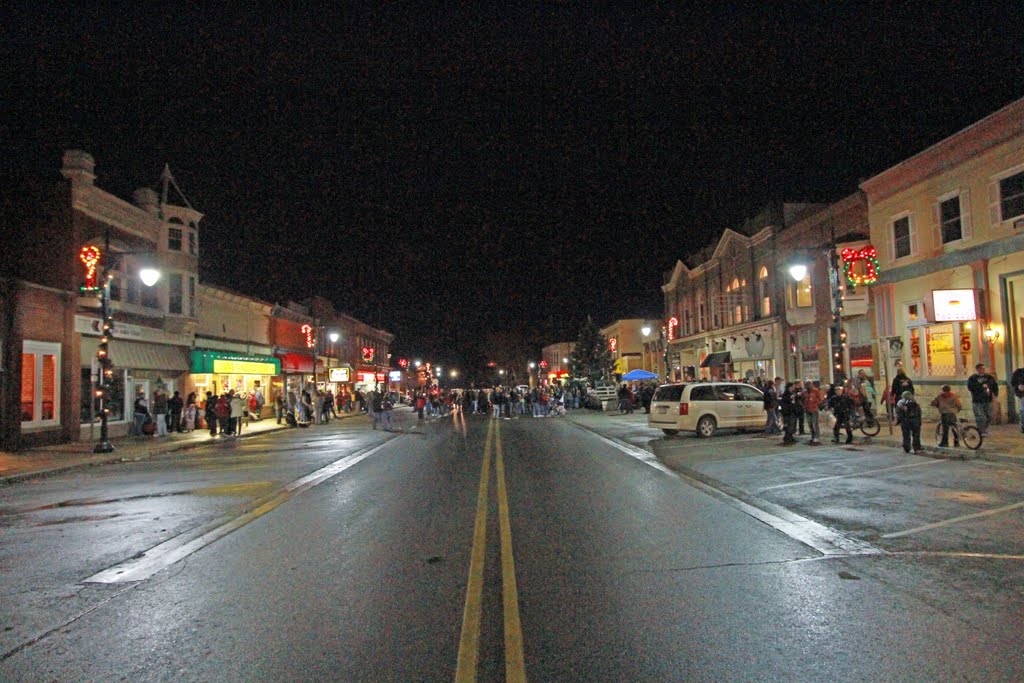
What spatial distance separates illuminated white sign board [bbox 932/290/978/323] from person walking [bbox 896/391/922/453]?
700 cm

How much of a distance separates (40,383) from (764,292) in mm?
34350

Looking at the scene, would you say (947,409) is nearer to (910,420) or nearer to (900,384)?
(910,420)

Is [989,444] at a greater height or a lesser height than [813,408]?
lesser

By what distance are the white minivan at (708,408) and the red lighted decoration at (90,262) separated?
18.4 metres

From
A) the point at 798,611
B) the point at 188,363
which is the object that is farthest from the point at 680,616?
the point at 188,363

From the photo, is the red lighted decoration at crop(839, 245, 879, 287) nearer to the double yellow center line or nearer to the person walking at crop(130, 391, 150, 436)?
the double yellow center line

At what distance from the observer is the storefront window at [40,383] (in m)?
24.7

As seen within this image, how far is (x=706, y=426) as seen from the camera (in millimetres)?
24094

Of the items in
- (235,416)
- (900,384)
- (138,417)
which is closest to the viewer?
(900,384)

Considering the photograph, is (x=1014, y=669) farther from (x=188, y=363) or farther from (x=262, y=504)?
(x=188, y=363)

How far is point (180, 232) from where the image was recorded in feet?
114

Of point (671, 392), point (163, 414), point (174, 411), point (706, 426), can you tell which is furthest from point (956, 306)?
point (174, 411)

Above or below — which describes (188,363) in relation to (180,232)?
below

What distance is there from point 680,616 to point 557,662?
140 centimetres
